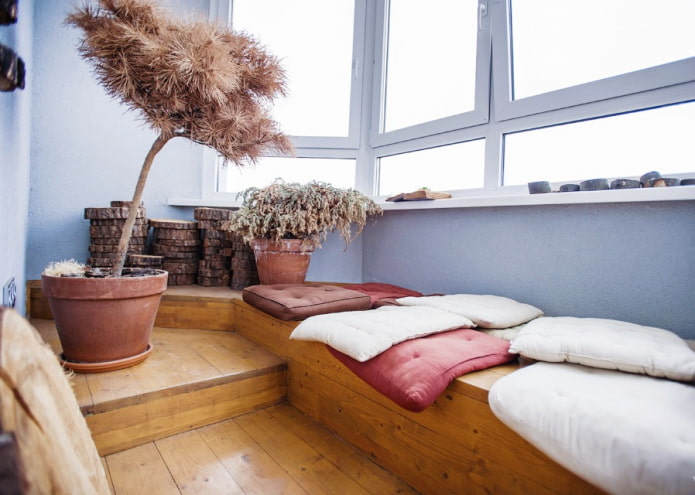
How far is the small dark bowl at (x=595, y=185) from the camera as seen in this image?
136 cm

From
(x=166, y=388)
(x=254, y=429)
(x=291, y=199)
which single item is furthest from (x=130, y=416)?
(x=291, y=199)

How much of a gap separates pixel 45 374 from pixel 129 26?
120 centimetres

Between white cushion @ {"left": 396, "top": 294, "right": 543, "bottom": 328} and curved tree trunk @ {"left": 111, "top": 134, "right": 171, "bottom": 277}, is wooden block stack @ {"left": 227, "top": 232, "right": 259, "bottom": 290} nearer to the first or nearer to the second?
curved tree trunk @ {"left": 111, "top": 134, "right": 171, "bottom": 277}

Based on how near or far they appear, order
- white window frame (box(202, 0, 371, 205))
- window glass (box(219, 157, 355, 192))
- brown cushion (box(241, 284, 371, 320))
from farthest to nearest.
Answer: window glass (box(219, 157, 355, 192))
white window frame (box(202, 0, 371, 205))
brown cushion (box(241, 284, 371, 320))

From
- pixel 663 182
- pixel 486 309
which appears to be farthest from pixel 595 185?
pixel 486 309

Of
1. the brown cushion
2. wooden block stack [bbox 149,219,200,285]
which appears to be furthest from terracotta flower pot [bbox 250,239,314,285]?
wooden block stack [bbox 149,219,200,285]

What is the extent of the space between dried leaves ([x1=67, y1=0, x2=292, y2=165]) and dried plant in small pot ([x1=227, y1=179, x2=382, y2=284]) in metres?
0.45

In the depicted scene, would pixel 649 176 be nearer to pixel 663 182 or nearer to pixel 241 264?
pixel 663 182

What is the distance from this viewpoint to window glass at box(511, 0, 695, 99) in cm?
135

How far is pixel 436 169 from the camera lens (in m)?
2.17

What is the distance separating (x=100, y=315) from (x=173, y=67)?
0.87m

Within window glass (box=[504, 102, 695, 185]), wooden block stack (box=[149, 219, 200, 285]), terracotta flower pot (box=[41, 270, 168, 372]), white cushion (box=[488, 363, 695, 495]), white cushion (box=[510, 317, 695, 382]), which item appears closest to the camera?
white cushion (box=[488, 363, 695, 495])

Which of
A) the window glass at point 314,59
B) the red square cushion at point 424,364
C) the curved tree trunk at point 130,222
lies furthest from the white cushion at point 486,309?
the window glass at point 314,59

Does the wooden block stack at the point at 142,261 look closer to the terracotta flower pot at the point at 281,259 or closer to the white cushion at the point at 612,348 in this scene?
the terracotta flower pot at the point at 281,259
